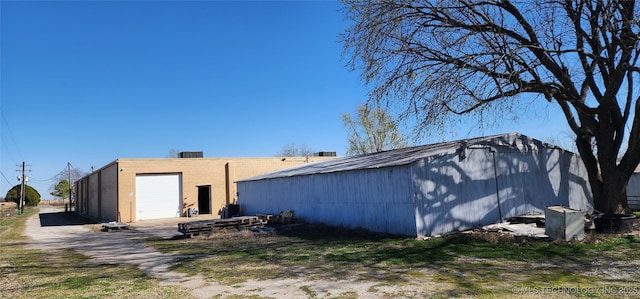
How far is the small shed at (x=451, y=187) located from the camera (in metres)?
15.0

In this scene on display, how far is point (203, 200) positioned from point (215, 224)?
18569mm

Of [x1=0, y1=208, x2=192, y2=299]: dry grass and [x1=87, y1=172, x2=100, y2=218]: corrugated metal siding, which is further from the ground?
[x1=87, y1=172, x2=100, y2=218]: corrugated metal siding

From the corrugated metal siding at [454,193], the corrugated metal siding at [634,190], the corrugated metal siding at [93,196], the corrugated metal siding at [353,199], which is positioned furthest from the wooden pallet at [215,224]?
the corrugated metal siding at [93,196]

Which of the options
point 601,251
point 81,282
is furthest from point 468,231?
point 81,282

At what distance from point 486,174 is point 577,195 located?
582cm

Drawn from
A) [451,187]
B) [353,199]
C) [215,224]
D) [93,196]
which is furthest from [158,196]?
[451,187]

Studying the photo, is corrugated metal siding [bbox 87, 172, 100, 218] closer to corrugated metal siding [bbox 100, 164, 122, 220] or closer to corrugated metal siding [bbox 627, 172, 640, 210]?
corrugated metal siding [bbox 100, 164, 122, 220]

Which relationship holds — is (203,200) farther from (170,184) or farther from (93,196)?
(93,196)

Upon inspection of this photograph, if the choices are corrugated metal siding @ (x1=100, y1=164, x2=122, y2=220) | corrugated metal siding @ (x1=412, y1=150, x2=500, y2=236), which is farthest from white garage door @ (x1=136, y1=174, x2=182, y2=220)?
corrugated metal siding @ (x1=412, y1=150, x2=500, y2=236)

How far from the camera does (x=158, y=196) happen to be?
112ft

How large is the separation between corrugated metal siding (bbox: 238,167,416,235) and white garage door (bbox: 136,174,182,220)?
1249 cm

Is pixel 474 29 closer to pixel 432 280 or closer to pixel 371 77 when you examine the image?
pixel 371 77

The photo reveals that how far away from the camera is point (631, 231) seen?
13055 mm

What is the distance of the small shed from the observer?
14969mm
